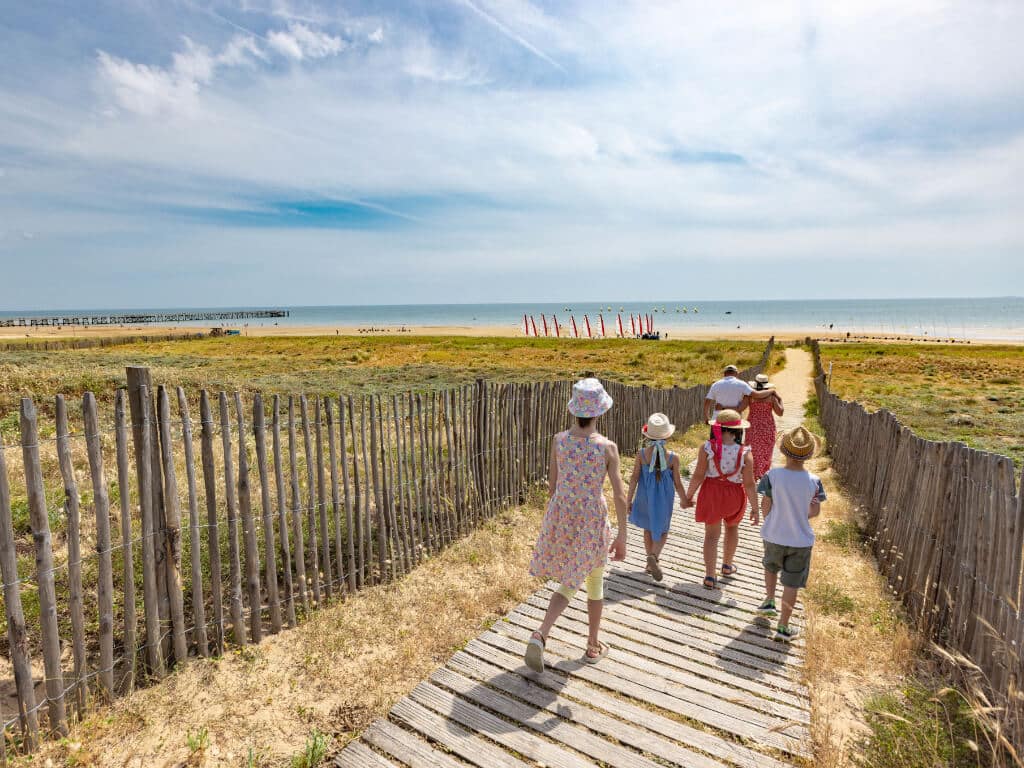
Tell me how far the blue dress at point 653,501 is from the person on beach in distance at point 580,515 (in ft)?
3.72

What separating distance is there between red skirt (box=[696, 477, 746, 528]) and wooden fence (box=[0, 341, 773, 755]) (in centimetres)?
262

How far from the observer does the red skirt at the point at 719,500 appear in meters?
4.80

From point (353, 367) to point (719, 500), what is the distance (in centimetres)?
2546

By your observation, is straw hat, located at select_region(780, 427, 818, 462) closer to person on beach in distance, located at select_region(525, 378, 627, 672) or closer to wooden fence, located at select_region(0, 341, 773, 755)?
person on beach in distance, located at select_region(525, 378, 627, 672)

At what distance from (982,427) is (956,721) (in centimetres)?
1584

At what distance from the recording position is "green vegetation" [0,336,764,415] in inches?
545

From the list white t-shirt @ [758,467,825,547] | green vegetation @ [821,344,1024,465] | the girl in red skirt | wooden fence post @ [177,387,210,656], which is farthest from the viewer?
green vegetation @ [821,344,1024,465]

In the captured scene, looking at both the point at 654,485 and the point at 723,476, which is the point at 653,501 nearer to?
the point at 654,485

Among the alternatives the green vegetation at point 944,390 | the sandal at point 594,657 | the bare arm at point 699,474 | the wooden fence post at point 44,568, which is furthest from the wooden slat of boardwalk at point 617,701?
the green vegetation at point 944,390

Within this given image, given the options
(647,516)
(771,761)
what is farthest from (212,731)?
(647,516)

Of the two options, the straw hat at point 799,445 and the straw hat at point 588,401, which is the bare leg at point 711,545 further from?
the straw hat at point 588,401

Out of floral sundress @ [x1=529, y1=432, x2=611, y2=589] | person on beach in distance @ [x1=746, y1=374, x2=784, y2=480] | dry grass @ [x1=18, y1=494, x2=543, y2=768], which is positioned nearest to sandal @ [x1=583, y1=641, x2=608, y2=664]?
floral sundress @ [x1=529, y1=432, x2=611, y2=589]

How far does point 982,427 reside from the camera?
50.8 feet

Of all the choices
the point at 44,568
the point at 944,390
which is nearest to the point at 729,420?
the point at 44,568
